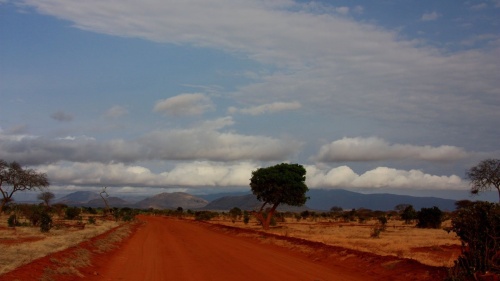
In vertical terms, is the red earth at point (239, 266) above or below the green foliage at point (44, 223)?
below

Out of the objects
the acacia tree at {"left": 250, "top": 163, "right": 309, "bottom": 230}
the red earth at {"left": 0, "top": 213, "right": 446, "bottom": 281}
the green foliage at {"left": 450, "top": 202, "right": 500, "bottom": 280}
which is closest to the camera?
the green foliage at {"left": 450, "top": 202, "right": 500, "bottom": 280}

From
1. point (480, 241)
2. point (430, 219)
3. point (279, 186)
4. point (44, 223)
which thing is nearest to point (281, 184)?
point (279, 186)

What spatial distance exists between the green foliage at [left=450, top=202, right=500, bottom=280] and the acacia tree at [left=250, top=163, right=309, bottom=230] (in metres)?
39.6

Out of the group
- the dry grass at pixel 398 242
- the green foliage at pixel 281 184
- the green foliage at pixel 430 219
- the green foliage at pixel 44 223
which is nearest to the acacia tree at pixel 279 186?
the green foliage at pixel 281 184

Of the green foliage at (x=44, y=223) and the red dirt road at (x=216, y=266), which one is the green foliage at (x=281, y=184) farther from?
the red dirt road at (x=216, y=266)

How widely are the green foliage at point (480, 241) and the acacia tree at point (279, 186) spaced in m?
39.6

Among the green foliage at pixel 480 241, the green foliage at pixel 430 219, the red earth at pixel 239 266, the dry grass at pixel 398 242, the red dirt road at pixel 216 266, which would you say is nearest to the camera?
the green foliage at pixel 480 241

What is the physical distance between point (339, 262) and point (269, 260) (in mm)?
3261

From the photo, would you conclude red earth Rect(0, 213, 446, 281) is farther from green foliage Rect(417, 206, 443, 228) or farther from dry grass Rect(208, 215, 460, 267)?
green foliage Rect(417, 206, 443, 228)

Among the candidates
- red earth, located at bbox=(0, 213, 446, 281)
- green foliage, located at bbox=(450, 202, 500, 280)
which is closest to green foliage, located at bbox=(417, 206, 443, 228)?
red earth, located at bbox=(0, 213, 446, 281)

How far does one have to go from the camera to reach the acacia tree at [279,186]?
5472 cm

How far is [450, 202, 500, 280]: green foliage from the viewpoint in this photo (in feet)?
45.8

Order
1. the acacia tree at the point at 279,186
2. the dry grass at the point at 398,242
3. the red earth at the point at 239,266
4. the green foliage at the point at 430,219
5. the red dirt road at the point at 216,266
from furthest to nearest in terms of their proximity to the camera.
A: the green foliage at the point at 430,219, the acacia tree at the point at 279,186, the dry grass at the point at 398,242, the red dirt road at the point at 216,266, the red earth at the point at 239,266

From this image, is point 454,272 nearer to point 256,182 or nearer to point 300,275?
point 300,275
